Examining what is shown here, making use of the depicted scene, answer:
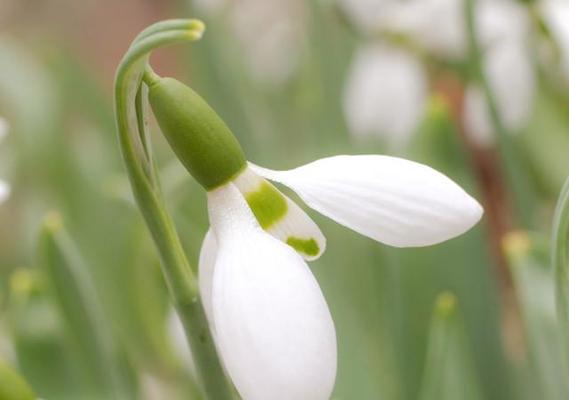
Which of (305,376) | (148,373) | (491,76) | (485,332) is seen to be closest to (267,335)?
(305,376)

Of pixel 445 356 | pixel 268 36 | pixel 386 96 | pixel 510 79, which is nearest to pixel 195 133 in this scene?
pixel 445 356

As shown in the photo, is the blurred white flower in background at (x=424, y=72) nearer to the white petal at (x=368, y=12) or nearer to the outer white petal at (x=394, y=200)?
the white petal at (x=368, y=12)

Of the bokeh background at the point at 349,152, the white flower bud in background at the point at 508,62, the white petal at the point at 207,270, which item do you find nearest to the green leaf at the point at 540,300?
the bokeh background at the point at 349,152

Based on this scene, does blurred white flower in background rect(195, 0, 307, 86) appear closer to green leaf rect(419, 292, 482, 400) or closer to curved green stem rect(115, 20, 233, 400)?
green leaf rect(419, 292, 482, 400)

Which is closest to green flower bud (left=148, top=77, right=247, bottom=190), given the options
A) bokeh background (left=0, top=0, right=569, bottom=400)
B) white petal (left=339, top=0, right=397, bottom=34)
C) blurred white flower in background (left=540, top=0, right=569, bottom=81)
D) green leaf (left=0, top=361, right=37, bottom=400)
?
green leaf (left=0, top=361, right=37, bottom=400)

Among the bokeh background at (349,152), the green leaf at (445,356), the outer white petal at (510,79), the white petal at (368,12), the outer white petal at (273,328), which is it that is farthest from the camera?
the white petal at (368,12)

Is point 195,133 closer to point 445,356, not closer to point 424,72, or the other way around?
point 445,356

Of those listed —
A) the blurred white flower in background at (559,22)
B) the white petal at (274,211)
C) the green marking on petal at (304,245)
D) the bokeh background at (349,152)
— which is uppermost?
the blurred white flower in background at (559,22)
